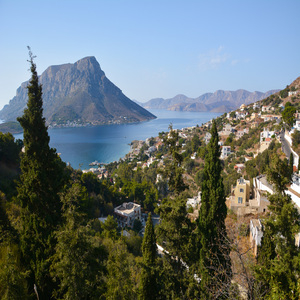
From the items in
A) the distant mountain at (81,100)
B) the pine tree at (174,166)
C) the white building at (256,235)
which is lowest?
the white building at (256,235)

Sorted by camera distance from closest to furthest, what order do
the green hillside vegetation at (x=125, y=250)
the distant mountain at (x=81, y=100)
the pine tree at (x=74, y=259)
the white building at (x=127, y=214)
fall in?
the pine tree at (x=74, y=259) < the green hillside vegetation at (x=125, y=250) < the white building at (x=127, y=214) < the distant mountain at (x=81, y=100)

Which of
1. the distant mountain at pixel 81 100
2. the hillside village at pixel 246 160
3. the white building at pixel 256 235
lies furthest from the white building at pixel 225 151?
the distant mountain at pixel 81 100

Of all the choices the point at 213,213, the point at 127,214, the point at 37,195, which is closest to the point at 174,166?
the point at 213,213

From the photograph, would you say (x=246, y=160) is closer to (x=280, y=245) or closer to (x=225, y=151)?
(x=225, y=151)

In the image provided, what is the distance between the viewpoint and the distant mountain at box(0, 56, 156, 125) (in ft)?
440

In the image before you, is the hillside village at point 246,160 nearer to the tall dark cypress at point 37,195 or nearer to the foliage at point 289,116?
the foliage at point 289,116

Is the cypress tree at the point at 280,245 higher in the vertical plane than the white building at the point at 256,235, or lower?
higher

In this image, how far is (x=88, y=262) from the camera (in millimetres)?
4438

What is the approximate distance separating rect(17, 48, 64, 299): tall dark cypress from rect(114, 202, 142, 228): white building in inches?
511

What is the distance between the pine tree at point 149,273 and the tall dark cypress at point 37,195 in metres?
2.28

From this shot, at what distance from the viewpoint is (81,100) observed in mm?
151125

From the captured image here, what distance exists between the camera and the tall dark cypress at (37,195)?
5.11 meters

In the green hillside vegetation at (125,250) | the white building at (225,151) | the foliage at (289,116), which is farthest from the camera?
the white building at (225,151)

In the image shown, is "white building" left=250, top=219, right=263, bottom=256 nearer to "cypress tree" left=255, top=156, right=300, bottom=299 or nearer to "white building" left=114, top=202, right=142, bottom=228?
"cypress tree" left=255, top=156, right=300, bottom=299
